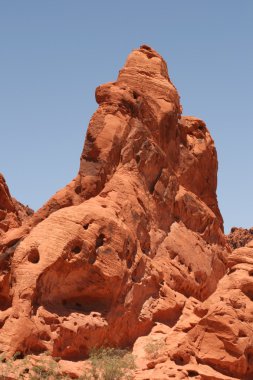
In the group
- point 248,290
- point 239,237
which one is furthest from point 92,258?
point 239,237

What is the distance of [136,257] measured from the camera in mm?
21328

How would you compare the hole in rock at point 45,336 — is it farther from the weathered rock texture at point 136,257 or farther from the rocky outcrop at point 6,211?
the rocky outcrop at point 6,211

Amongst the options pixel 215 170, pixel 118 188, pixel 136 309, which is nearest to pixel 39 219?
pixel 118 188

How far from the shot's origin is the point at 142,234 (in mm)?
22531

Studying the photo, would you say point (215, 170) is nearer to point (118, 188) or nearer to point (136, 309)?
point (118, 188)

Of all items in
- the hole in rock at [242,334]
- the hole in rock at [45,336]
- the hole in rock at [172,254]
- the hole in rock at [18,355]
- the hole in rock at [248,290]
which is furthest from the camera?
the hole in rock at [172,254]

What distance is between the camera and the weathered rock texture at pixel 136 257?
18250 mm

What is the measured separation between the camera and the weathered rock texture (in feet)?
59.9

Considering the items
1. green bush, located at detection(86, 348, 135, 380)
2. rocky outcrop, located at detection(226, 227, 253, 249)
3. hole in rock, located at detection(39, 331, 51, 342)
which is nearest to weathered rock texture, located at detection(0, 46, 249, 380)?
hole in rock, located at detection(39, 331, 51, 342)

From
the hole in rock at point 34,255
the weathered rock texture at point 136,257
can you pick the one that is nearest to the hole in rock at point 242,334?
the weathered rock texture at point 136,257

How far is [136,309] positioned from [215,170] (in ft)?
33.1

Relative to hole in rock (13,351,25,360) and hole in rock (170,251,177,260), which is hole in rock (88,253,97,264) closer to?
hole in rock (13,351,25,360)

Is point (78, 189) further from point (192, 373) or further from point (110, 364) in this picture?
point (192, 373)

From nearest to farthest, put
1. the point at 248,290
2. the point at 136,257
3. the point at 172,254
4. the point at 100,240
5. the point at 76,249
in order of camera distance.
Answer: the point at 76,249 < the point at 248,290 < the point at 100,240 < the point at 136,257 < the point at 172,254
